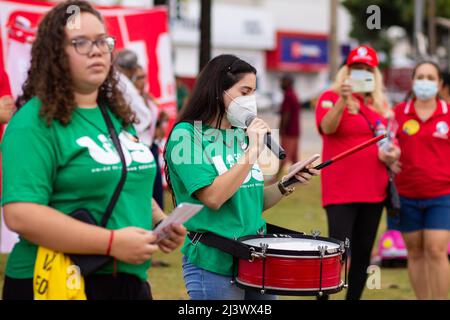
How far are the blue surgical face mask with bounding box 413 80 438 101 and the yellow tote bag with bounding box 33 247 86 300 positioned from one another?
4.17 metres

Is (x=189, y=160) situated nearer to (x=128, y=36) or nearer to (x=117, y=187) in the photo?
(x=117, y=187)

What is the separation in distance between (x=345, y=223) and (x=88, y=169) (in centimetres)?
347

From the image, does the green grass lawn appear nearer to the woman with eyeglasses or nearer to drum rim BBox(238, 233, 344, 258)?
drum rim BBox(238, 233, 344, 258)

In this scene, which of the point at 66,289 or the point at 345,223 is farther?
the point at 345,223

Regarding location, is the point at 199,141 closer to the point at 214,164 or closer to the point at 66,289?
the point at 214,164

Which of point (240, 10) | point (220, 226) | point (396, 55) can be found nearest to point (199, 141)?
point (220, 226)

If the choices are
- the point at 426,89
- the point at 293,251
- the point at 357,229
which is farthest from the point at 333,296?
the point at 293,251

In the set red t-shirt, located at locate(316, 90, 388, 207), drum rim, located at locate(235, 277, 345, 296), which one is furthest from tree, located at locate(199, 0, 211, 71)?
drum rim, located at locate(235, 277, 345, 296)

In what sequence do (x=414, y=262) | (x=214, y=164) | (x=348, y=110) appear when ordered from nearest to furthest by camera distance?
1. (x=214, y=164)
2. (x=348, y=110)
3. (x=414, y=262)

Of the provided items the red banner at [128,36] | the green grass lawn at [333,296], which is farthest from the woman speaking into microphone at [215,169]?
the red banner at [128,36]

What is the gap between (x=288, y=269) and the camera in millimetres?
3631

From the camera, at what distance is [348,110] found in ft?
19.5

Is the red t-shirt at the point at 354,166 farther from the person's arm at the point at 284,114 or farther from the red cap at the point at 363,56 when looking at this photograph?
the person's arm at the point at 284,114

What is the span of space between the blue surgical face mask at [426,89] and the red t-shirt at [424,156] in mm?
125
